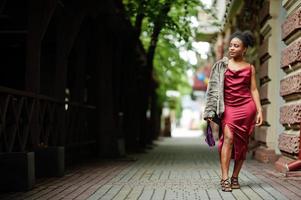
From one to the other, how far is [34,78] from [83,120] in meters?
5.34

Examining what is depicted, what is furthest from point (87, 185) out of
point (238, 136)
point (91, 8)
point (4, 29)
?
point (4, 29)

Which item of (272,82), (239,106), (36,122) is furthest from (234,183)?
(272,82)

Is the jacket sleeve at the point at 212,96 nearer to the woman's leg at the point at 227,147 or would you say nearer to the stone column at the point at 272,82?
the woman's leg at the point at 227,147

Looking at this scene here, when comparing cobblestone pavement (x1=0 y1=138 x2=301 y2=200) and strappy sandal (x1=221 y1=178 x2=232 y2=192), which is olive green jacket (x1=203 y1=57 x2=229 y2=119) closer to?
strappy sandal (x1=221 y1=178 x2=232 y2=192)

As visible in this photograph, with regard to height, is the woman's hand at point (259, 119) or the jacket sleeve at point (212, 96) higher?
the jacket sleeve at point (212, 96)

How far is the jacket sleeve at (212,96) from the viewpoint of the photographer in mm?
8688

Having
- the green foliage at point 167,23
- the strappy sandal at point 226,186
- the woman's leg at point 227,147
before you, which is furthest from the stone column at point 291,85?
the green foliage at point 167,23

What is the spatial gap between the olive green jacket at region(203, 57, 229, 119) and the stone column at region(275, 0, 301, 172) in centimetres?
194

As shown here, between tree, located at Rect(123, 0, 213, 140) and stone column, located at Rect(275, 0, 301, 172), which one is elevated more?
tree, located at Rect(123, 0, 213, 140)

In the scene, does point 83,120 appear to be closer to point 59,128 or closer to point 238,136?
point 59,128

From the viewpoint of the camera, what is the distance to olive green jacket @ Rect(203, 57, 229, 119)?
8617 millimetres

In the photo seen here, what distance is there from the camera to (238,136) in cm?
866

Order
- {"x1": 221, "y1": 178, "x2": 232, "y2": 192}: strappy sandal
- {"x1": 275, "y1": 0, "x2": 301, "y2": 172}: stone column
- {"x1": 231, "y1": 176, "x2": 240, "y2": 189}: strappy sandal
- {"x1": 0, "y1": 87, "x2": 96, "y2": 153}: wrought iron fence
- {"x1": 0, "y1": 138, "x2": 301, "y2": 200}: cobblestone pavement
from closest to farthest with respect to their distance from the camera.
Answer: {"x1": 0, "y1": 138, "x2": 301, "y2": 200}: cobblestone pavement < {"x1": 221, "y1": 178, "x2": 232, "y2": 192}: strappy sandal < {"x1": 231, "y1": 176, "x2": 240, "y2": 189}: strappy sandal < {"x1": 0, "y1": 87, "x2": 96, "y2": 153}: wrought iron fence < {"x1": 275, "y1": 0, "x2": 301, "y2": 172}: stone column

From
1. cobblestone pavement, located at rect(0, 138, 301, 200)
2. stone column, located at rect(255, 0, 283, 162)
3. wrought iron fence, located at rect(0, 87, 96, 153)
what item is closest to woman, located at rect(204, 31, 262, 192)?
cobblestone pavement, located at rect(0, 138, 301, 200)
